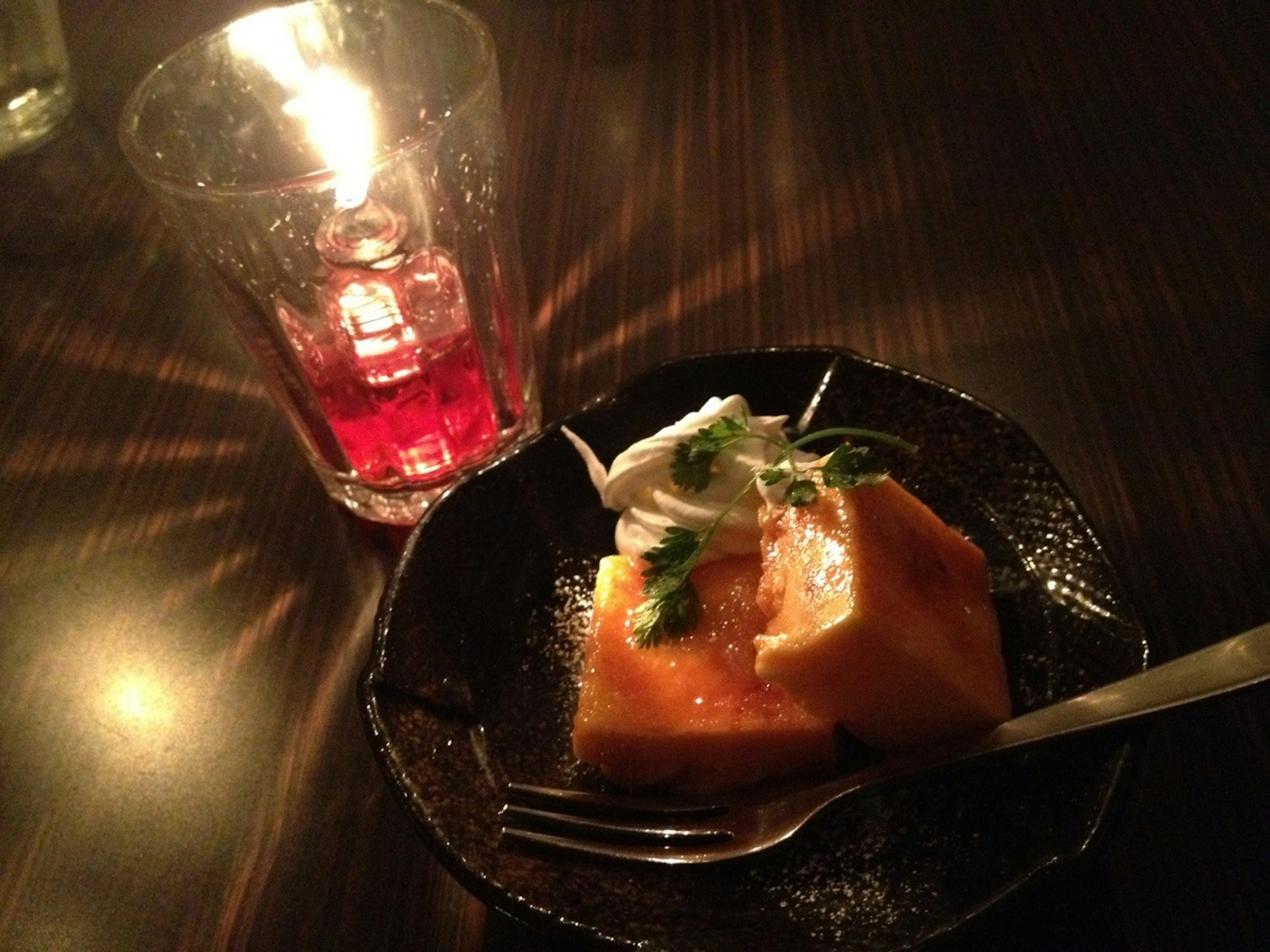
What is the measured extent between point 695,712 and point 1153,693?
0.31 m

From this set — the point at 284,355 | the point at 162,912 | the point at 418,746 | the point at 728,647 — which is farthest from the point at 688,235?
the point at 162,912

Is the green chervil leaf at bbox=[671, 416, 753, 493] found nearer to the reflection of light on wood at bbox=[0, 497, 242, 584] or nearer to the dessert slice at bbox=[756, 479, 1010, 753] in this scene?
the dessert slice at bbox=[756, 479, 1010, 753]

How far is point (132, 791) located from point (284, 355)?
1.31 ft

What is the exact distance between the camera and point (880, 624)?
0.69 meters

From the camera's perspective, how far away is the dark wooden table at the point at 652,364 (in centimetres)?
77

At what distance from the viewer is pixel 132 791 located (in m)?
0.85

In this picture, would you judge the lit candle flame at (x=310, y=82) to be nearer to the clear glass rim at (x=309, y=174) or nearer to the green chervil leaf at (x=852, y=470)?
the clear glass rim at (x=309, y=174)

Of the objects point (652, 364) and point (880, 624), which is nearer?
point (880, 624)

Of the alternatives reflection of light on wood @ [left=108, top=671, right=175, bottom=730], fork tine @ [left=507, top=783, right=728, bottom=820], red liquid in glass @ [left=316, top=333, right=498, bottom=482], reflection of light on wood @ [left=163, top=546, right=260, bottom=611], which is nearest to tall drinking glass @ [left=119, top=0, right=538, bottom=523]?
red liquid in glass @ [left=316, top=333, right=498, bottom=482]

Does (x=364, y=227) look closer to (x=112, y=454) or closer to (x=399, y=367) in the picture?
(x=399, y=367)

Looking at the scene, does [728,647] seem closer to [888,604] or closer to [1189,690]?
[888,604]

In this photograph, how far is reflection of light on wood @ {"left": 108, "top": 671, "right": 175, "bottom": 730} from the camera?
0.90 m

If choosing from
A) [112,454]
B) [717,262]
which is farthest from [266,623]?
[717,262]

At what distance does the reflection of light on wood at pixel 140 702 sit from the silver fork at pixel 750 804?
1.16ft
